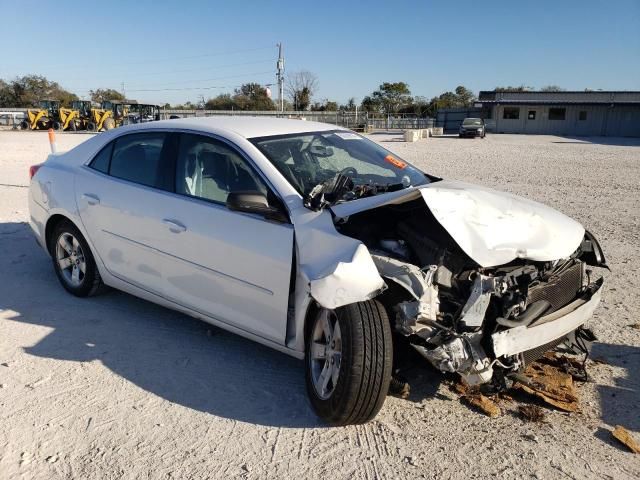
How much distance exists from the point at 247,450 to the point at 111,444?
0.73 metres

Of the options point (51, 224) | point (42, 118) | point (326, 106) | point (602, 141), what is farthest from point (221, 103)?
point (51, 224)

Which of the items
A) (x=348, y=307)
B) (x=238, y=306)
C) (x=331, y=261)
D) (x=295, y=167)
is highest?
(x=295, y=167)

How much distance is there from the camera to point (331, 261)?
10.0 ft

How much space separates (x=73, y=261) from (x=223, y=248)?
6.92 feet

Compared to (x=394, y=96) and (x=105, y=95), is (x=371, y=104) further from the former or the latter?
(x=105, y=95)

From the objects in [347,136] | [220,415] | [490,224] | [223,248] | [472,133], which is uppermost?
[347,136]

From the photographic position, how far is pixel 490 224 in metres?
3.21

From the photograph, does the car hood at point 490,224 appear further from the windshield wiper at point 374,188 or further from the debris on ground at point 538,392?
the debris on ground at point 538,392

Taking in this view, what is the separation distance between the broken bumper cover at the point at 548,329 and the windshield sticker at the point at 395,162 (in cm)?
165

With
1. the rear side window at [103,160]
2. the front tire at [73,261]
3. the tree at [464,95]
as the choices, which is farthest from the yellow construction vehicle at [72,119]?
the tree at [464,95]

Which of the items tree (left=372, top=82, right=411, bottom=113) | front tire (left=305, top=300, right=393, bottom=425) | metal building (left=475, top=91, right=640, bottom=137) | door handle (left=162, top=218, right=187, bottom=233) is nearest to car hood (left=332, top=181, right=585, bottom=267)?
front tire (left=305, top=300, right=393, bottom=425)

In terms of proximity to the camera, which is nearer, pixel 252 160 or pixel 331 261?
pixel 331 261

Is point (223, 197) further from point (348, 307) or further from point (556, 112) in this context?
point (556, 112)

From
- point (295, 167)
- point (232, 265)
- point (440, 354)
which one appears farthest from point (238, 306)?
point (440, 354)
